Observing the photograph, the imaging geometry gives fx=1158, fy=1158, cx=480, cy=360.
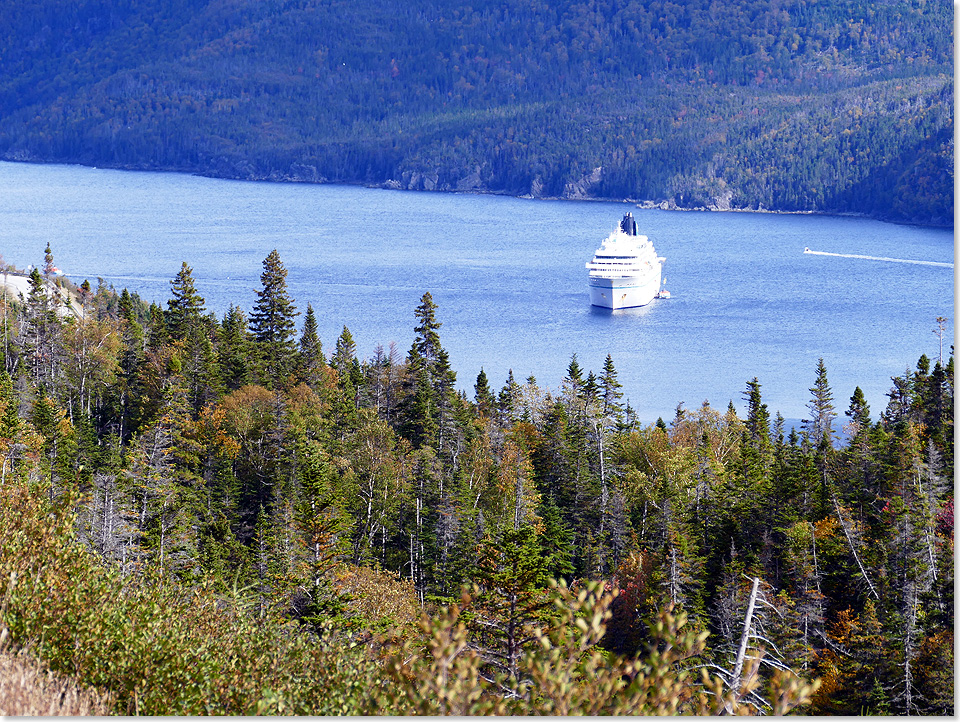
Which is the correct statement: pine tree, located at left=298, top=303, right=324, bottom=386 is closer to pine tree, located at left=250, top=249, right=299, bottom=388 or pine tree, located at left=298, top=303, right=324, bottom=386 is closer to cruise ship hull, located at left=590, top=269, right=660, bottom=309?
pine tree, located at left=250, top=249, right=299, bottom=388

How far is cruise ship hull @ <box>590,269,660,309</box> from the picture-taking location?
122 meters

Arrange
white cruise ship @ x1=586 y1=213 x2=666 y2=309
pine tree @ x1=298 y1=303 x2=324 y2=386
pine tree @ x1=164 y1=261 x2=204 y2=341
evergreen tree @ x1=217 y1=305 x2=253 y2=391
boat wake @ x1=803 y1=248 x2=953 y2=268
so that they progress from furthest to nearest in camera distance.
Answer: boat wake @ x1=803 y1=248 x2=953 y2=268
white cruise ship @ x1=586 y1=213 x2=666 y2=309
pine tree @ x1=164 y1=261 x2=204 y2=341
pine tree @ x1=298 y1=303 x2=324 y2=386
evergreen tree @ x1=217 y1=305 x2=253 y2=391

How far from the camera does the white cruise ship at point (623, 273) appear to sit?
403ft

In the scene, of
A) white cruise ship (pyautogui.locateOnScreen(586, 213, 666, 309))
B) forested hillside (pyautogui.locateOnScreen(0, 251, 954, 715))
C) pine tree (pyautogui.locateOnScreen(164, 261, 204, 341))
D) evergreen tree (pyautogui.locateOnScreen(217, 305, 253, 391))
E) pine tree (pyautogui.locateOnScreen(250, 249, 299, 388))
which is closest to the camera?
forested hillside (pyautogui.locateOnScreen(0, 251, 954, 715))

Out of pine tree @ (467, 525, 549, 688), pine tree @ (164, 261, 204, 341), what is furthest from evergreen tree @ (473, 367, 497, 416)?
pine tree @ (467, 525, 549, 688)

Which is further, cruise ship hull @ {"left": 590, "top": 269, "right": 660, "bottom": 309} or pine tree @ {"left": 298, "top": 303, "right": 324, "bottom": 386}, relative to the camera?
cruise ship hull @ {"left": 590, "top": 269, "right": 660, "bottom": 309}

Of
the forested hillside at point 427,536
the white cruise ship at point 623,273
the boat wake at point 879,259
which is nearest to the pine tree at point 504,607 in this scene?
the forested hillside at point 427,536

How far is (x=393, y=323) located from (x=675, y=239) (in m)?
94.9

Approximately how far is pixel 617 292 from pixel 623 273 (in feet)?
8.22

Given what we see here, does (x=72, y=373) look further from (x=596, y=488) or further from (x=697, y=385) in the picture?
(x=697, y=385)

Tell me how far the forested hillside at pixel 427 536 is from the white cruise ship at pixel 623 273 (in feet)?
164

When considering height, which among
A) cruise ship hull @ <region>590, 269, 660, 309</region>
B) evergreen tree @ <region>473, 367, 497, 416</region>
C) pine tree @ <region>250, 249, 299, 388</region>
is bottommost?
evergreen tree @ <region>473, 367, 497, 416</region>

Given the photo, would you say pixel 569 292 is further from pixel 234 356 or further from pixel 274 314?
pixel 234 356

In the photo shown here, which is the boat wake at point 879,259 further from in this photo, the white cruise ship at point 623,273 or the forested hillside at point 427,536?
the forested hillside at point 427,536
